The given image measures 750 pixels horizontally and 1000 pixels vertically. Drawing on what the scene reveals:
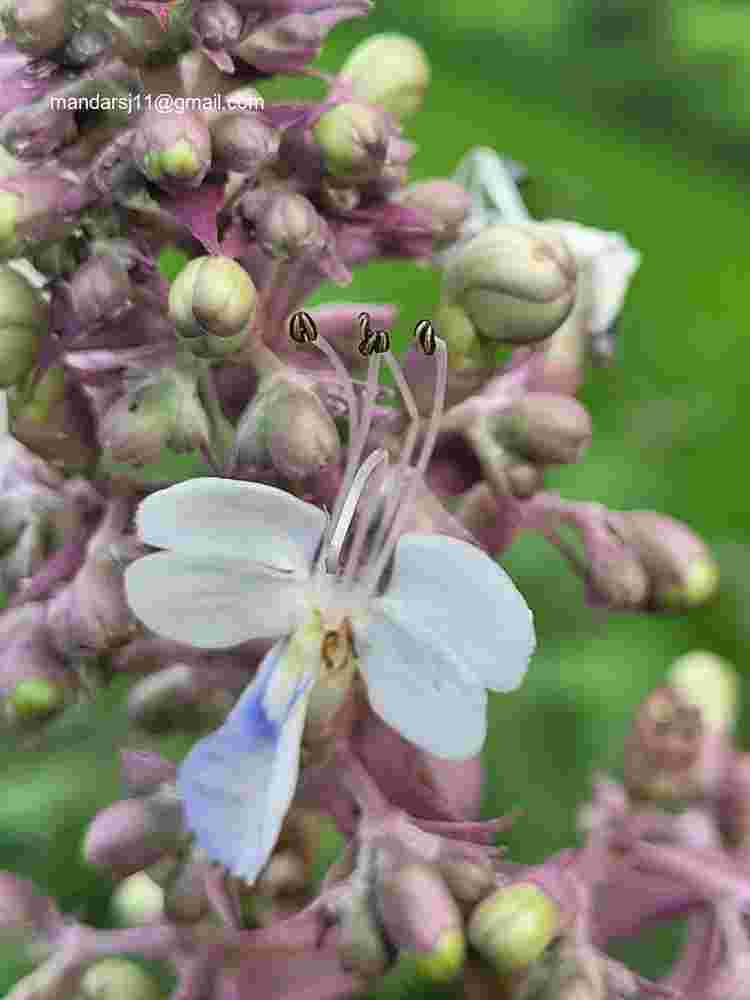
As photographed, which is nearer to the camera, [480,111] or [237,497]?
[237,497]

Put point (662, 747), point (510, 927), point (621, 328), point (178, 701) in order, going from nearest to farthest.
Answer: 1. point (510, 927)
2. point (178, 701)
3. point (662, 747)
4. point (621, 328)

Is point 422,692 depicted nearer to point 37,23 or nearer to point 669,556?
point 669,556

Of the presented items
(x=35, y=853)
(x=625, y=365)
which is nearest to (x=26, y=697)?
(x=35, y=853)

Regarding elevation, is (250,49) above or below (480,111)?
above

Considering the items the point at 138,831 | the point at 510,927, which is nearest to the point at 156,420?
the point at 138,831

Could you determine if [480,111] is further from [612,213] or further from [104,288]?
[104,288]

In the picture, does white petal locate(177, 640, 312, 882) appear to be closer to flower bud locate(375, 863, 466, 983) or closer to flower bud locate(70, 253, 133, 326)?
flower bud locate(375, 863, 466, 983)
